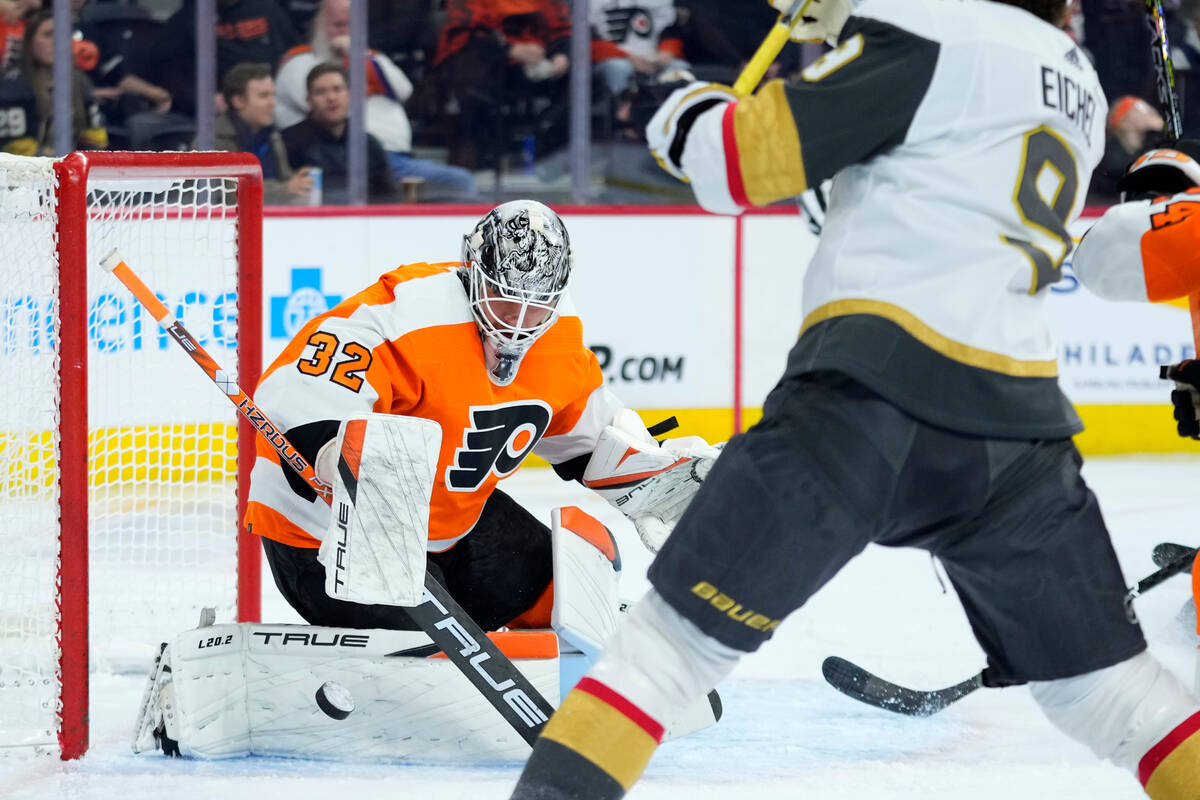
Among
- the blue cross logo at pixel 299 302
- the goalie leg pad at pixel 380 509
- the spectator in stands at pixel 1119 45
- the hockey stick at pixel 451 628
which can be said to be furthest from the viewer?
the spectator in stands at pixel 1119 45

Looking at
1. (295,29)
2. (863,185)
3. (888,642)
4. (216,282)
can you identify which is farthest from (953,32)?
(295,29)

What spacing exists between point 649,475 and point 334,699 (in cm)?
59

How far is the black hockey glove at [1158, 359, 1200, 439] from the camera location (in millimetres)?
2183

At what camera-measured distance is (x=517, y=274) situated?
7.06ft

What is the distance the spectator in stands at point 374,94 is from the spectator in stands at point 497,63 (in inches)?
4.4

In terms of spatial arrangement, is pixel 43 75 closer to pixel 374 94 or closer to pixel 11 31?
pixel 11 31

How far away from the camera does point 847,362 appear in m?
1.46

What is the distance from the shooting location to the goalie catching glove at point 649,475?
2408 millimetres

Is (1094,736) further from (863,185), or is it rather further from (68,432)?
(68,432)

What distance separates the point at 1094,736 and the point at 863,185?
0.63 metres

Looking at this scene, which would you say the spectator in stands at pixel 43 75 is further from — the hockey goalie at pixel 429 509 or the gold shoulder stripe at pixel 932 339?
the gold shoulder stripe at pixel 932 339

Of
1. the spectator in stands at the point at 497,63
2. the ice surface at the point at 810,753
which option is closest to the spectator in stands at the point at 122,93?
the spectator in stands at the point at 497,63

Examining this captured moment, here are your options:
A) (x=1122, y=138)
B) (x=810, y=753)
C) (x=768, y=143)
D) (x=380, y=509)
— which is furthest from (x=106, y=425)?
(x=1122, y=138)

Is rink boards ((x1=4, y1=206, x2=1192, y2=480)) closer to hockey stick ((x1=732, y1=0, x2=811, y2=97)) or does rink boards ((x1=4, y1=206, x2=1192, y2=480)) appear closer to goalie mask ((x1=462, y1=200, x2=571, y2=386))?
goalie mask ((x1=462, y1=200, x2=571, y2=386))
